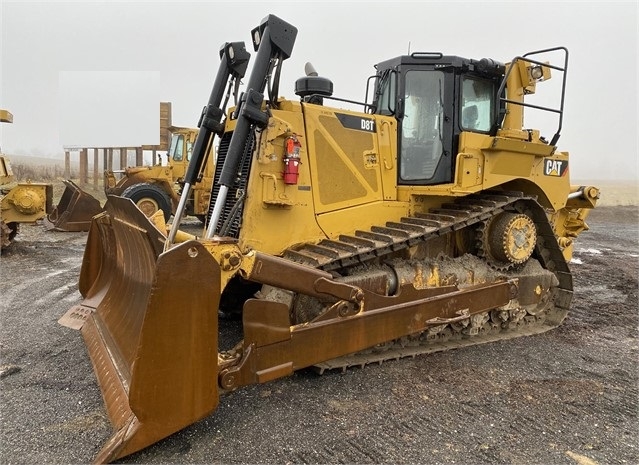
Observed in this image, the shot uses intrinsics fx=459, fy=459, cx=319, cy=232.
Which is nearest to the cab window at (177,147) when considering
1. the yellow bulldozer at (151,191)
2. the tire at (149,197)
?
the yellow bulldozer at (151,191)

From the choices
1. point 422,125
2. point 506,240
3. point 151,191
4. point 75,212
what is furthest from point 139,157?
point 506,240

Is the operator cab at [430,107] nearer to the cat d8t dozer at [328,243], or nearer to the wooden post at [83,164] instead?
the cat d8t dozer at [328,243]

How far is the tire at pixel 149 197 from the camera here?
12.2 m

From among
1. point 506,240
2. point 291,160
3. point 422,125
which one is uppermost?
point 422,125

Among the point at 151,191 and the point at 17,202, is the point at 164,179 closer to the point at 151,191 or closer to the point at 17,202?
the point at 151,191

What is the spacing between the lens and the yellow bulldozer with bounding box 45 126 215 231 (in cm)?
1111

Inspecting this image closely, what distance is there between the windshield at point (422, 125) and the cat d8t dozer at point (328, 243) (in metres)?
0.02

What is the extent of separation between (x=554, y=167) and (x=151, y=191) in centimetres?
999

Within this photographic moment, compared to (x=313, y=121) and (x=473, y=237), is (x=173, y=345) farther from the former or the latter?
(x=473, y=237)

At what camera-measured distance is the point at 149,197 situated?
12297mm

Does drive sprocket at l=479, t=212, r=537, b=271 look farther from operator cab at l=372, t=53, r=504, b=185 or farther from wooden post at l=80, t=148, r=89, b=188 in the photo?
wooden post at l=80, t=148, r=89, b=188

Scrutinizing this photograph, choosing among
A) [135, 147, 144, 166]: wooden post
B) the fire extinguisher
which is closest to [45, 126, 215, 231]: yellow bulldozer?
[135, 147, 144, 166]: wooden post

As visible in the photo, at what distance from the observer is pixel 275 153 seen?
4.05 m

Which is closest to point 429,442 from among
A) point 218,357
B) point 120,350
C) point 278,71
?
point 218,357
